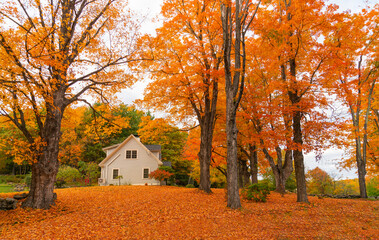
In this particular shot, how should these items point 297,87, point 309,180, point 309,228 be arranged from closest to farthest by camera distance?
point 309,228
point 297,87
point 309,180

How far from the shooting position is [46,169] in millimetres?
8586

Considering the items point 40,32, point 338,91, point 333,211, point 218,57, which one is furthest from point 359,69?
point 40,32

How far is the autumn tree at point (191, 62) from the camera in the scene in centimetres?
1265

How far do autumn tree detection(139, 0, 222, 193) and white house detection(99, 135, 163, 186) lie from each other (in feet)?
38.3

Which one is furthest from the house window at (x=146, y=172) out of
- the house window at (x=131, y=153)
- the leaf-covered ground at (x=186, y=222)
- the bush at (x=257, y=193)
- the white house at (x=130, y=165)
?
the bush at (x=257, y=193)

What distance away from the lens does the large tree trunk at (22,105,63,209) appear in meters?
8.36

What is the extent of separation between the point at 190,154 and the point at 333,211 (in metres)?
12.2

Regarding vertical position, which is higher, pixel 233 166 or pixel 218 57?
pixel 218 57

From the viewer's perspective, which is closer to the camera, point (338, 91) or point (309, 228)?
point (309, 228)

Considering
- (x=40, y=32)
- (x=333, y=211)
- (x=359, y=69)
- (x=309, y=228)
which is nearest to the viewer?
(x=309, y=228)

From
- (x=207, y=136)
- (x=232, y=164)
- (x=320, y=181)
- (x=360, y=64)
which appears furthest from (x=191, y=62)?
(x=320, y=181)

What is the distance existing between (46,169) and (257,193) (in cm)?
916

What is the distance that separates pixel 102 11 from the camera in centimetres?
1045

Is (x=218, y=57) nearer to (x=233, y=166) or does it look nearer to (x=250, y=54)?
(x=250, y=54)
